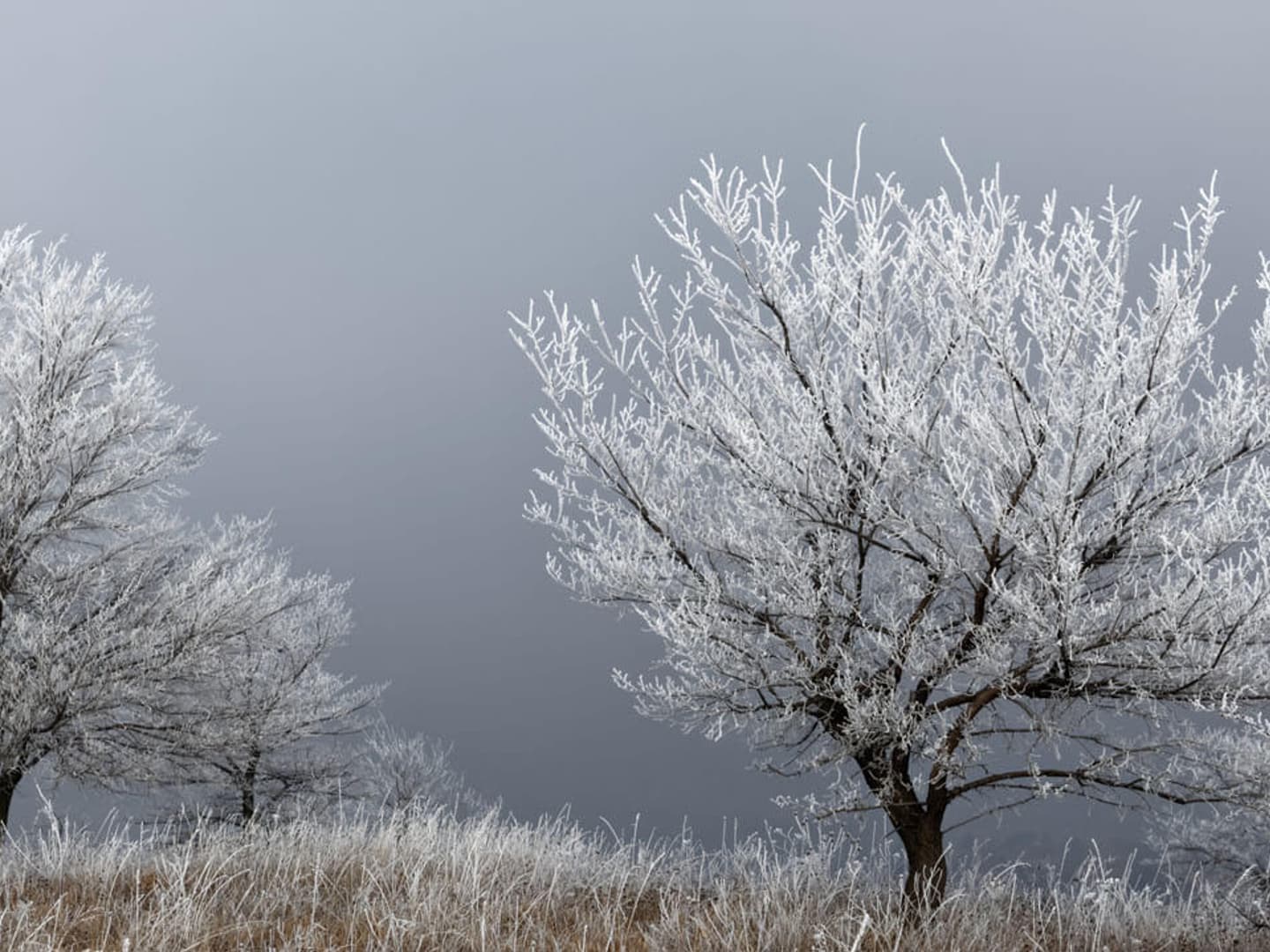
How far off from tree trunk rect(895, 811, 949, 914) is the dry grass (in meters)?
0.22

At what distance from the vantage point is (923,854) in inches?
302

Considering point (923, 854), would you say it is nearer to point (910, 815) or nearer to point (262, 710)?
point (910, 815)

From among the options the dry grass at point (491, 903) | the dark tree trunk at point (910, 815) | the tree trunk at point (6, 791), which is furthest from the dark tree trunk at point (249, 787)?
the dark tree trunk at point (910, 815)

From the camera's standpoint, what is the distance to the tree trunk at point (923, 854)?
7426 mm

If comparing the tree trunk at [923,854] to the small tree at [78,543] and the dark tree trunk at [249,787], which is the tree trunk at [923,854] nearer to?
the small tree at [78,543]

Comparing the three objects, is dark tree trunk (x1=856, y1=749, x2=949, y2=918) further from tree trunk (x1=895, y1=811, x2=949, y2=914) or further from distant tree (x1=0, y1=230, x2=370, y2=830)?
distant tree (x1=0, y1=230, x2=370, y2=830)

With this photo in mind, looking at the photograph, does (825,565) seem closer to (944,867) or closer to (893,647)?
(893,647)


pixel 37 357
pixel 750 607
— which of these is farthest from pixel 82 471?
pixel 750 607

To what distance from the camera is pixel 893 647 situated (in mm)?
7277

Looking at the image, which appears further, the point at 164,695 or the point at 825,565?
the point at 164,695

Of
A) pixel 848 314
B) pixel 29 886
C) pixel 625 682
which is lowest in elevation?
pixel 29 886

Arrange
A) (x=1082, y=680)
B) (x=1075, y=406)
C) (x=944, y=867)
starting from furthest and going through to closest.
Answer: (x=944, y=867) < (x=1082, y=680) < (x=1075, y=406)

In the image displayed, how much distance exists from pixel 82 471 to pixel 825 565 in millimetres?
8896

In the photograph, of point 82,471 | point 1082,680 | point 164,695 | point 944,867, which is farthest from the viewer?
point 164,695
